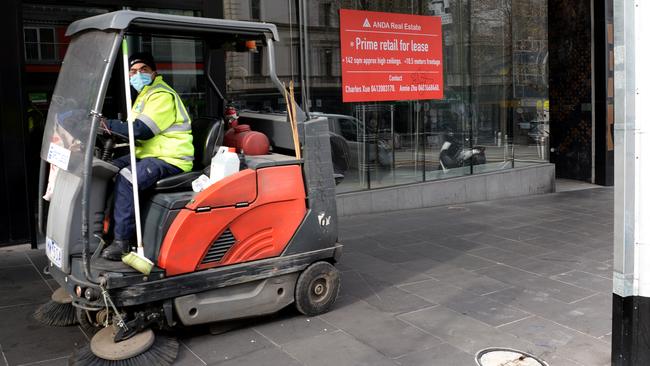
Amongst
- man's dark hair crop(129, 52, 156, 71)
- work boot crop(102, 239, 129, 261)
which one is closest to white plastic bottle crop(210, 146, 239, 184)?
work boot crop(102, 239, 129, 261)

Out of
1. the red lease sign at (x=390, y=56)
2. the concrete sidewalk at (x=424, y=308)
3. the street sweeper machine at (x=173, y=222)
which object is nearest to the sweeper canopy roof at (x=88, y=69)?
the street sweeper machine at (x=173, y=222)

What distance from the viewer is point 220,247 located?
4.73 meters

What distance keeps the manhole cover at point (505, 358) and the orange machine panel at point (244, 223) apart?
177 cm

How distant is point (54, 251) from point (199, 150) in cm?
137

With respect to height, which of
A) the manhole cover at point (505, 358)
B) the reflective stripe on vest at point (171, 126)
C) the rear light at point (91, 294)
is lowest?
the manhole cover at point (505, 358)

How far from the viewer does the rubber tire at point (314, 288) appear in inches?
205

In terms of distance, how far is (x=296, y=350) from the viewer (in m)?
4.66

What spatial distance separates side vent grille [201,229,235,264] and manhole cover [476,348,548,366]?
2.06 metres

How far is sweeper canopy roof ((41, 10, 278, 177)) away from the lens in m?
4.23

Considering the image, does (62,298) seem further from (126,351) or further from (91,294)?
(126,351)

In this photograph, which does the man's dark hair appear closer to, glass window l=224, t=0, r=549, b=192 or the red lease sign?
glass window l=224, t=0, r=549, b=192

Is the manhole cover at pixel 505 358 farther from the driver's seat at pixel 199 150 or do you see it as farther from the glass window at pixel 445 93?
the glass window at pixel 445 93

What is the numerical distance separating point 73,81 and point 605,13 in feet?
41.3

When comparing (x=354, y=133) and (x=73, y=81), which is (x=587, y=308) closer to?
(x=73, y=81)
